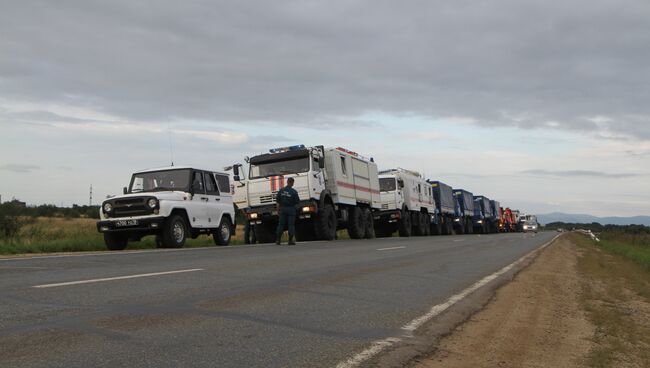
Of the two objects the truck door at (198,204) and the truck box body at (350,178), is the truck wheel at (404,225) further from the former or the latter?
the truck door at (198,204)

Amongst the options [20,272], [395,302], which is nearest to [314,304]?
[395,302]

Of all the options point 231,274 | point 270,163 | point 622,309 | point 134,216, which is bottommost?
point 622,309

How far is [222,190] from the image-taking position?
59.1ft

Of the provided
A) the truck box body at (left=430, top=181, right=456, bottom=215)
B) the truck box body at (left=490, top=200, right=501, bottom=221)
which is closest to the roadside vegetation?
the truck box body at (left=430, top=181, right=456, bottom=215)

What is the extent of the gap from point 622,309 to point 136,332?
5440 mm

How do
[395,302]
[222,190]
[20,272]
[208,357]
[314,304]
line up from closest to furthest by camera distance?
1. [208,357]
2. [314,304]
3. [395,302]
4. [20,272]
5. [222,190]

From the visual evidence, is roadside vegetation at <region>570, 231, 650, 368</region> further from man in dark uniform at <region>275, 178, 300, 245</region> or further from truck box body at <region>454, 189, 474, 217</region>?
truck box body at <region>454, 189, 474, 217</region>

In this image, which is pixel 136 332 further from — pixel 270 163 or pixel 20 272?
pixel 270 163

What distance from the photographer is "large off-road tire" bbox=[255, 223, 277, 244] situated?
70.2ft

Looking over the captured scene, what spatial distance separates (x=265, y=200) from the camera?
19922 millimetres

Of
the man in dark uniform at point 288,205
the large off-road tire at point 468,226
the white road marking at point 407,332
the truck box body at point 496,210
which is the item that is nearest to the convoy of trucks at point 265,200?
the man in dark uniform at point 288,205

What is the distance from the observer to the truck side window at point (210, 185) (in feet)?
56.3

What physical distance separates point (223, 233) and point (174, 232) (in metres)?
2.59

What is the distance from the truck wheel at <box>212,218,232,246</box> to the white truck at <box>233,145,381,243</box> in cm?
193
